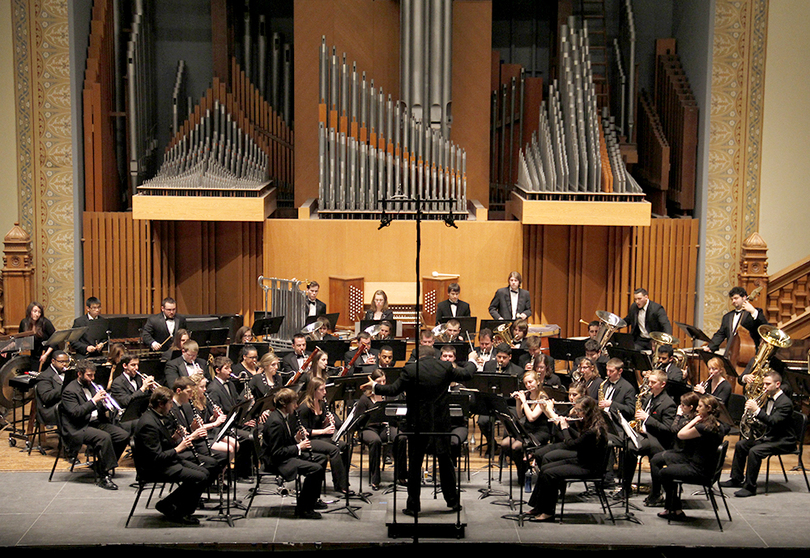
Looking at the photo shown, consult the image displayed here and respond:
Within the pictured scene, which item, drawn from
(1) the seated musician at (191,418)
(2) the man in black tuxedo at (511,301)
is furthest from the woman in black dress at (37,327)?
(2) the man in black tuxedo at (511,301)

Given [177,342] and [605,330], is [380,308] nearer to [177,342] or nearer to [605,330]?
[177,342]

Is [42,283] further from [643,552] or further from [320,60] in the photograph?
[643,552]

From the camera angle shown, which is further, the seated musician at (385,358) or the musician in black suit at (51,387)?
the seated musician at (385,358)

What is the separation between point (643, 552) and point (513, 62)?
9.15 m

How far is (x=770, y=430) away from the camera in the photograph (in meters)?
8.33

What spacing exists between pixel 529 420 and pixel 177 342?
151 inches

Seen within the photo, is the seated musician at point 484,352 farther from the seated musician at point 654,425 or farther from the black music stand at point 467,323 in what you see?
the seated musician at point 654,425

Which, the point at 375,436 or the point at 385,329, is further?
the point at 385,329

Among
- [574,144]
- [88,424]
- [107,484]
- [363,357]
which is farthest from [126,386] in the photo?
[574,144]

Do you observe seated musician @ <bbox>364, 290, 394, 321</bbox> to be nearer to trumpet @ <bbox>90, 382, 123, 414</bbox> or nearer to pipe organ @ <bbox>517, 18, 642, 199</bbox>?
pipe organ @ <bbox>517, 18, 642, 199</bbox>

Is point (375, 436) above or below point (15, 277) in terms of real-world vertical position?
below

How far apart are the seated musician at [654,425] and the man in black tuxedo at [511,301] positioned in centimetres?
329

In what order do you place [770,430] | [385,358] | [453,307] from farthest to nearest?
[453,307] → [385,358] → [770,430]

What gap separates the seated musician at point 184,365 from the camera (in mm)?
9023
